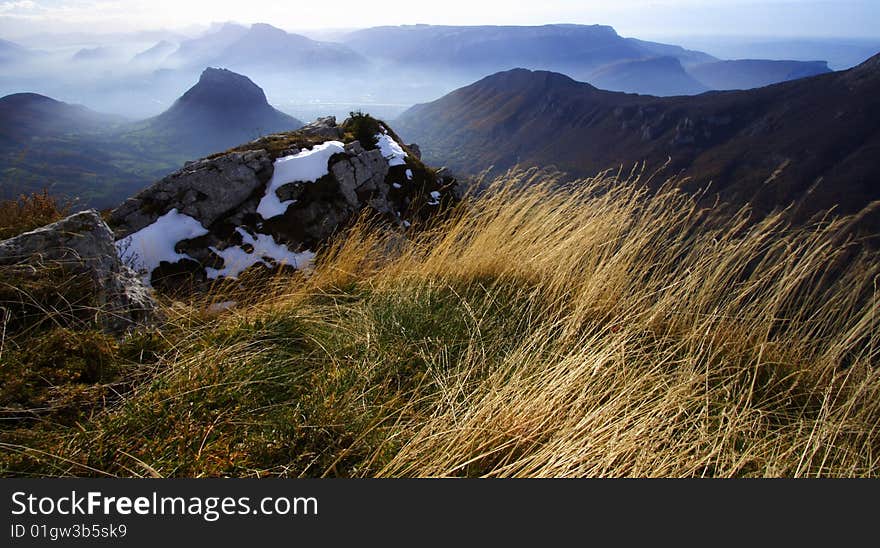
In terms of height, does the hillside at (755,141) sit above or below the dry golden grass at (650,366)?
above

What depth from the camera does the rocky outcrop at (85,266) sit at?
347 cm

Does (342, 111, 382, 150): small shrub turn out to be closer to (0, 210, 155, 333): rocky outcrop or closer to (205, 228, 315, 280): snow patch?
(205, 228, 315, 280): snow patch

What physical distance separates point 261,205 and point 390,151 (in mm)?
5103

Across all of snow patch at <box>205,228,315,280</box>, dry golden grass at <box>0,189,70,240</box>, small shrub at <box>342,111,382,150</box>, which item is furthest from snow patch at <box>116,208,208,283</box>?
small shrub at <box>342,111,382,150</box>

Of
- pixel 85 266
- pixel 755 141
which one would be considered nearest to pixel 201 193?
pixel 85 266

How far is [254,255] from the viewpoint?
40.0ft

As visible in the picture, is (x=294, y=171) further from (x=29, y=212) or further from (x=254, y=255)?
(x=29, y=212)

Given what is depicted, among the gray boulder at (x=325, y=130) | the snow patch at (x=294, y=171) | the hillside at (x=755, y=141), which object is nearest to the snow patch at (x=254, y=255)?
the snow patch at (x=294, y=171)

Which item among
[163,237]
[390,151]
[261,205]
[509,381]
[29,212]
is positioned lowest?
[163,237]

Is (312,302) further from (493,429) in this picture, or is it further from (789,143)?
(789,143)

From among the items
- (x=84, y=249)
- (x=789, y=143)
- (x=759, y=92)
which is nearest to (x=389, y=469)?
(x=84, y=249)

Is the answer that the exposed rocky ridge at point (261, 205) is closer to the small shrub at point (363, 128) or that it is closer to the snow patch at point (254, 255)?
the snow patch at point (254, 255)

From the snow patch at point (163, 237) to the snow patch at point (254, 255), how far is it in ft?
3.11

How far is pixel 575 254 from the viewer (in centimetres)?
452
